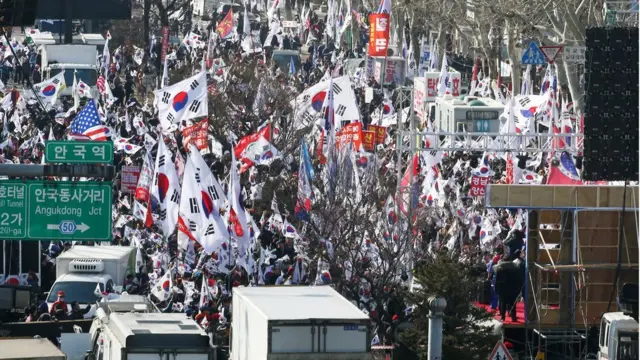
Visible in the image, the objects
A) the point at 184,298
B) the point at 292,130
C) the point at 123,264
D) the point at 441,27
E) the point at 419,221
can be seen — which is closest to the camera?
the point at 184,298

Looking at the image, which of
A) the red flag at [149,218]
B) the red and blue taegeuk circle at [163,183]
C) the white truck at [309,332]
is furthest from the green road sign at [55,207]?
the red and blue taegeuk circle at [163,183]

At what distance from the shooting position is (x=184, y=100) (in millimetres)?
35781

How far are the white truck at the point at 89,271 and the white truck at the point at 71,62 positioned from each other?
28011 millimetres

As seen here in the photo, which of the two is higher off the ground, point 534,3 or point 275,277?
point 534,3

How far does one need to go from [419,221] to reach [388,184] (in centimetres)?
320

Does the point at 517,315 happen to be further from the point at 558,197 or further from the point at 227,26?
the point at 227,26

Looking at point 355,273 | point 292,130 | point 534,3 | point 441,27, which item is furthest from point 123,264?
point 441,27

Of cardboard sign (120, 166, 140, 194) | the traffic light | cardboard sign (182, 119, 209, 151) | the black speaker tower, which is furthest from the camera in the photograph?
cardboard sign (182, 119, 209, 151)

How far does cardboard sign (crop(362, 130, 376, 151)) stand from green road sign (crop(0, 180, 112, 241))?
17.1 m

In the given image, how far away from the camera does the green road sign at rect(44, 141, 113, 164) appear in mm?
21750

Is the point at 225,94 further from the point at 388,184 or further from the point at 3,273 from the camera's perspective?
the point at 3,273

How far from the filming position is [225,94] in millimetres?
46812

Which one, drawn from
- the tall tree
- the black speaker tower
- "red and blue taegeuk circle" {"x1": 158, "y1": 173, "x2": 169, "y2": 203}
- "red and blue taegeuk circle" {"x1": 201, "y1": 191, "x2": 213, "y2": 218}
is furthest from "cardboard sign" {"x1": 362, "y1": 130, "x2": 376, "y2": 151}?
the black speaker tower

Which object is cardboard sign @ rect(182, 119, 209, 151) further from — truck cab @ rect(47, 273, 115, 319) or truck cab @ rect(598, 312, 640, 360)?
truck cab @ rect(598, 312, 640, 360)
